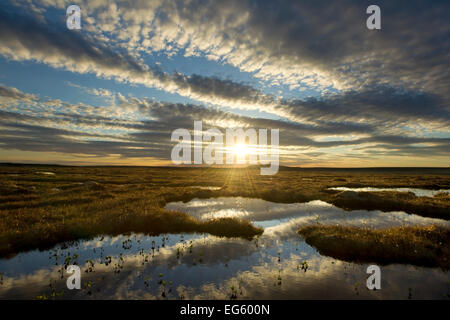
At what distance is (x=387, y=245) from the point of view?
14.6 meters

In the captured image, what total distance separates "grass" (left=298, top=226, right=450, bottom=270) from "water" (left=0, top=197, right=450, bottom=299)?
85cm

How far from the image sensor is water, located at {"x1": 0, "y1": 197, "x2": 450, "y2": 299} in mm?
9898

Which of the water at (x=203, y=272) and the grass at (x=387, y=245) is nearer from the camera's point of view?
the water at (x=203, y=272)

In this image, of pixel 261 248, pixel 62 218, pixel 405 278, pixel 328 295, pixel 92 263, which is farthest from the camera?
pixel 62 218

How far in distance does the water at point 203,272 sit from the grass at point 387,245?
845mm

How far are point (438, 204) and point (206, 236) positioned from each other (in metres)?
32.5

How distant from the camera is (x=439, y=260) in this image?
516 inches

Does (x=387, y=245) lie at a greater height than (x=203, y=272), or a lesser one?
greater

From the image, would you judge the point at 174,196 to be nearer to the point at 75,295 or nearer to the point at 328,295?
the point at 75,295

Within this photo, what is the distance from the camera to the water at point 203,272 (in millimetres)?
9898

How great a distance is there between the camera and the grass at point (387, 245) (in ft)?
44.0

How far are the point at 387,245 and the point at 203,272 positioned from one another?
40.8 ft

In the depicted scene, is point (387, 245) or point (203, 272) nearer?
point (203, 272)
